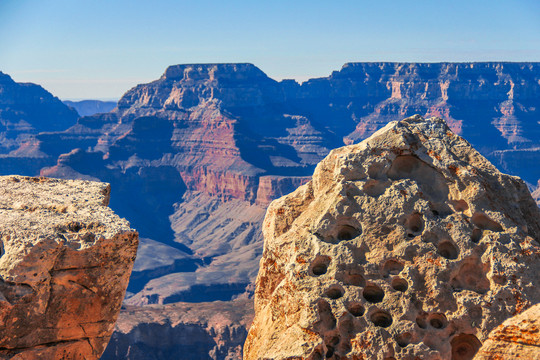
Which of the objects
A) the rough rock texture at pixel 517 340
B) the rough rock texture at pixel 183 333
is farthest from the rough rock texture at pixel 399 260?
the rough rock texture at pixel 183 333

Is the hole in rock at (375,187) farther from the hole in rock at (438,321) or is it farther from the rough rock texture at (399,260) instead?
the hole in rock at (438,321)


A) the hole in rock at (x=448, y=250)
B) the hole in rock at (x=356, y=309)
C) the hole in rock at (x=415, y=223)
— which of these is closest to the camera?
the hole in rock at (x=356, y=309)

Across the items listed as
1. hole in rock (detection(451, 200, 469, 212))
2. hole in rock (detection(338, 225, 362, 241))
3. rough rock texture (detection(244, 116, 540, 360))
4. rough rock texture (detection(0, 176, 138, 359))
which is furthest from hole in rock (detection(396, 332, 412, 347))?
rough rock texture (detection(0, 176, 138, 359))

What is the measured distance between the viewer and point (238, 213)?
16875cm

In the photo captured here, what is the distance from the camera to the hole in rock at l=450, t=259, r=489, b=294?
8.20m

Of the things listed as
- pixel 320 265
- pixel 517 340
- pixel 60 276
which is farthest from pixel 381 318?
pixel 60 276

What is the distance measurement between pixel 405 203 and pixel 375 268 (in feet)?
3.46

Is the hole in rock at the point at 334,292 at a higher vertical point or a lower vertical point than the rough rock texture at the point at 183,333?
higher

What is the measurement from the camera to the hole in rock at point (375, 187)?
8.88 m

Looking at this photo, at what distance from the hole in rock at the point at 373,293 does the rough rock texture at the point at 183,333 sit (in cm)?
6932

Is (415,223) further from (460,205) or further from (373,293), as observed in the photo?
(373,293)

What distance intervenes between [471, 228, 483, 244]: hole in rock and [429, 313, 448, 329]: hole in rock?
3.73ft

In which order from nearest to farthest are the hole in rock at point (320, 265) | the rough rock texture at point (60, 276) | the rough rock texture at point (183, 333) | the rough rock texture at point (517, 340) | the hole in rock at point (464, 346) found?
1. the rough rock texture at point (517, 340)
2. the rough rock texture at point (60, 276)
3. the hole in rock at point (464, 346)
4. the hole in rock at point (320, 265)
5. the rough rock texture at point (183, 333)

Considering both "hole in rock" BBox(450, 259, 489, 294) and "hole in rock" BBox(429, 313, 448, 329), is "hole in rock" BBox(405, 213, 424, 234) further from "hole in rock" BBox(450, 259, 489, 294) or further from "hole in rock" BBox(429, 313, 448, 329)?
"hole in rock" BBox(429, 313, 448, 329)
